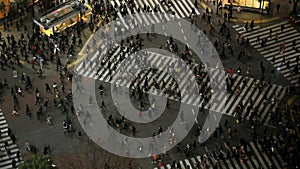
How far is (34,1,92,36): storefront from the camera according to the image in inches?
4016

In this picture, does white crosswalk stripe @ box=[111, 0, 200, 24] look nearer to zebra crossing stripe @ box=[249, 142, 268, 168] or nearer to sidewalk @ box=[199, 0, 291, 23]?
sidewalk @ box=[199, 0, 291, 23]

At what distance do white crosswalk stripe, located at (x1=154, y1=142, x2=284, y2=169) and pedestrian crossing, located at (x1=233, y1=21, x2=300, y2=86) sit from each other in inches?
518

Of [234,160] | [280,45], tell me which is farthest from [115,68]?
[280,45]

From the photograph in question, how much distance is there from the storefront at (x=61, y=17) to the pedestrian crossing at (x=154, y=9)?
513 centimetres

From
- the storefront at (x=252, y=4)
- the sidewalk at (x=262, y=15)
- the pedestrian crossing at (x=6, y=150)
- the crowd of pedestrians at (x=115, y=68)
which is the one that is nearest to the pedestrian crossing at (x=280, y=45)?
the crowd of pedestrians at (x=115, y=68)

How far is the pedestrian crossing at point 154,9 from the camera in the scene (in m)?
105

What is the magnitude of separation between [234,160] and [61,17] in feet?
104

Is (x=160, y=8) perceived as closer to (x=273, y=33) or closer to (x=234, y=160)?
(x=273, y=33)

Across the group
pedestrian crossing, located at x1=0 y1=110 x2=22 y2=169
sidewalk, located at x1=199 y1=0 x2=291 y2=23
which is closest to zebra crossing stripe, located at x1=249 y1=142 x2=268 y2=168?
sidewalk, located at x1=199 y1=0 x2=291 y2=23

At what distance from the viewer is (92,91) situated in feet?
312

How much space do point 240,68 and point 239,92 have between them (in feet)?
14.0

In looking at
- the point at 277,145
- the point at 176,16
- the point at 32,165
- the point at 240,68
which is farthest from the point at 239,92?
the point at 32,165

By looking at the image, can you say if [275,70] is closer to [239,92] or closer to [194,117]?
[239,92]

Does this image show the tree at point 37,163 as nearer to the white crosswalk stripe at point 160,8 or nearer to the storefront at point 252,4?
the white crosswalk stripe at point 160,8
